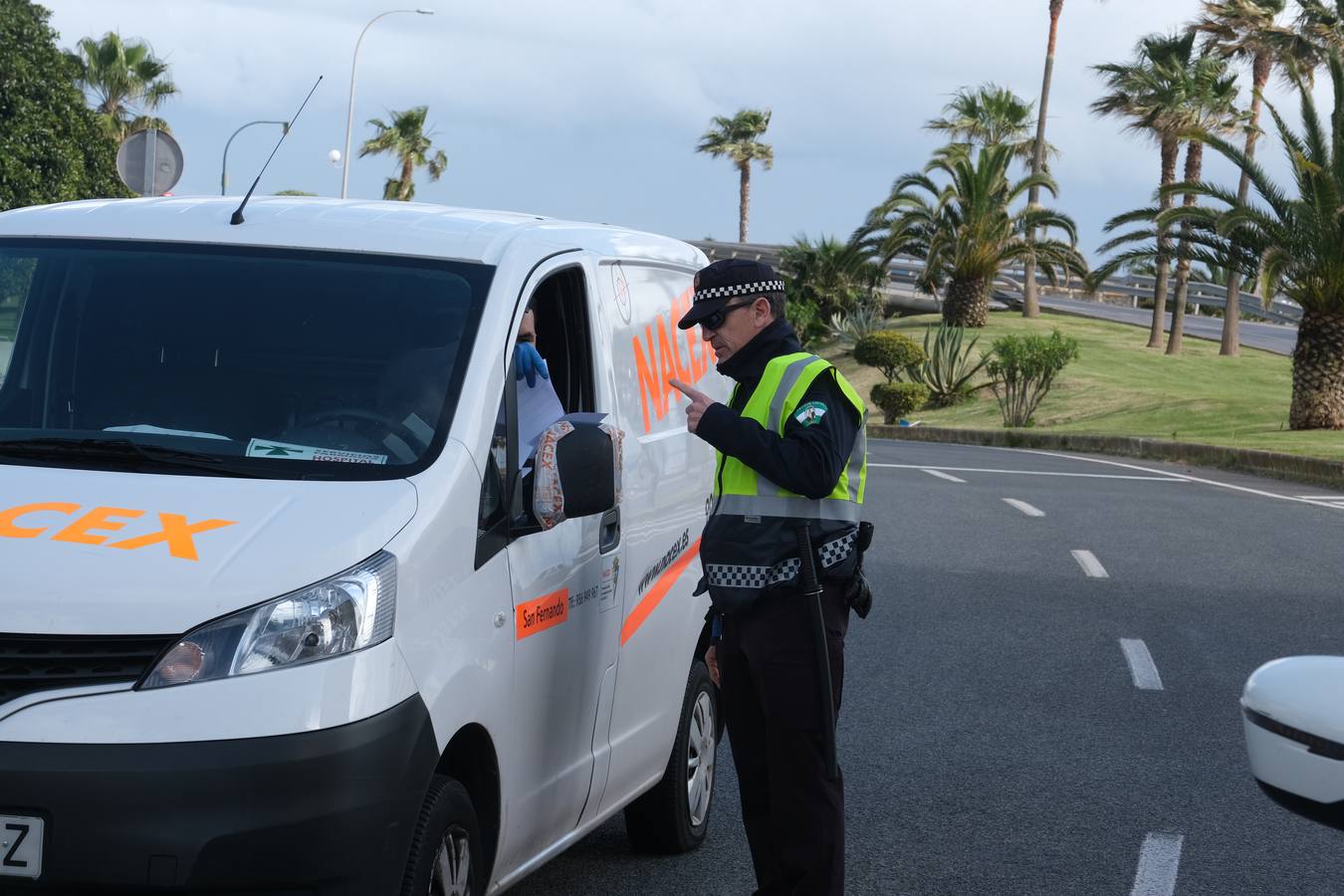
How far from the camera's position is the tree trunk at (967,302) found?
54.0 m

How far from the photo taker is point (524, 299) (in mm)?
4703

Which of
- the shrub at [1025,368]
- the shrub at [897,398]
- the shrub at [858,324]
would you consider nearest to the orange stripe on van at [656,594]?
the shrub at [1025,368]

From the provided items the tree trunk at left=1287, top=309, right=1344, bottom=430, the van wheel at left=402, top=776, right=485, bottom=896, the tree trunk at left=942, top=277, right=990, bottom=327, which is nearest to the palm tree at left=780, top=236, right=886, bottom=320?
the tree trunk at left=942, top=277, right=990, bottom=327

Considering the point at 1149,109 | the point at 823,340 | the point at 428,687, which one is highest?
the point at 1149,109

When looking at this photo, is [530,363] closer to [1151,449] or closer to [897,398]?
[1151,449]

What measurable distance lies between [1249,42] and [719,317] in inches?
2015

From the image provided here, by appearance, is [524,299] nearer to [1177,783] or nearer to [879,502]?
[1177,783]

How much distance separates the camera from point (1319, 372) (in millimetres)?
30328

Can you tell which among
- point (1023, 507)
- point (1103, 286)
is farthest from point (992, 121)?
point (1023, 507)

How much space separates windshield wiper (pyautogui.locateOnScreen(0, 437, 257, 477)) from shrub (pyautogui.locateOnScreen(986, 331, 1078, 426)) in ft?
116

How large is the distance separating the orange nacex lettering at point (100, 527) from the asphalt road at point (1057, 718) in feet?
7.29

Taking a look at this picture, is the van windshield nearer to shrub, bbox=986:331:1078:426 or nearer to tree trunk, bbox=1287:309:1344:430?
tree trunk, bbox=1287:309:1344:430

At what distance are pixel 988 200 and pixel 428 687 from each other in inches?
1917

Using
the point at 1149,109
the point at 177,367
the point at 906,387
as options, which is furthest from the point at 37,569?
the point at 1149,109
